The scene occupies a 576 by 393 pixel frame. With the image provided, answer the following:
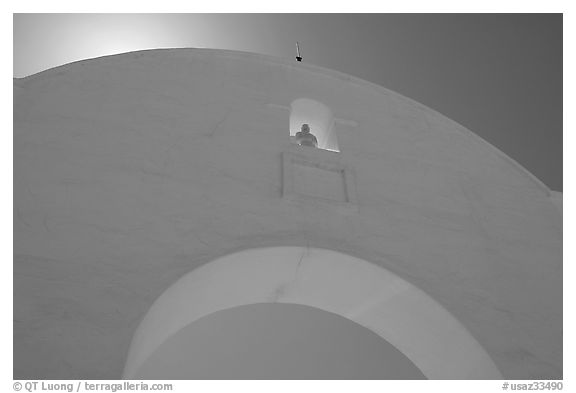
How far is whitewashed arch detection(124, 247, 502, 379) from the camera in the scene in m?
4.65

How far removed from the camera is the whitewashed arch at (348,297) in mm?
4652

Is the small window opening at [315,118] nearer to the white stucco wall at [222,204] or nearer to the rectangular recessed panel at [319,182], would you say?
the white stucco wall at [222,204]

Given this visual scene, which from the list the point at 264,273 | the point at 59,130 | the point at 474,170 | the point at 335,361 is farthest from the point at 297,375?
the point at 59,130

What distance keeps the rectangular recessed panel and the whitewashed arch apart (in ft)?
1.98

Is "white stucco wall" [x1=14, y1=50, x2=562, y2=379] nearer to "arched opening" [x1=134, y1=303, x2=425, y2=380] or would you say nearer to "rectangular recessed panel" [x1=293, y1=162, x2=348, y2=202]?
"rectangular recessed panel" [x1=293, y1=162, x2=348, y2=202]

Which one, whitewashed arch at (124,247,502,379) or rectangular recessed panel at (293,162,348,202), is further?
rectangular recessed panel at (293,162,348,202)

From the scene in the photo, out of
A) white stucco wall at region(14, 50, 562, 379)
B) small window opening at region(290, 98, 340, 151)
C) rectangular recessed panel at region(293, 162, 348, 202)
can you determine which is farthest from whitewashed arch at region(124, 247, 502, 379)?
small window opening at region(290, 98, 340, 151)

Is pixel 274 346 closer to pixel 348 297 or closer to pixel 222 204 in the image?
pixel 348 297

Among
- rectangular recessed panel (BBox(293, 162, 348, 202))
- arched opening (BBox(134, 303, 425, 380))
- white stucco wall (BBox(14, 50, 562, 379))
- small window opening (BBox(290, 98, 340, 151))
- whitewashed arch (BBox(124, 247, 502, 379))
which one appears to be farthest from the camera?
arched opening (BBox(134, 303, 425, 380))

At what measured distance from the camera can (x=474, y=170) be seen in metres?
6.28

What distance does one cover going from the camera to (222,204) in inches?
192

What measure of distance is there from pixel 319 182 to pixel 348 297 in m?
0.93

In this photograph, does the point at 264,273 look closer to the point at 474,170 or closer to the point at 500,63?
the point at 474,170

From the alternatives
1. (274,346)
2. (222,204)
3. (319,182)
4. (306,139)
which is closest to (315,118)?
(306,139)
